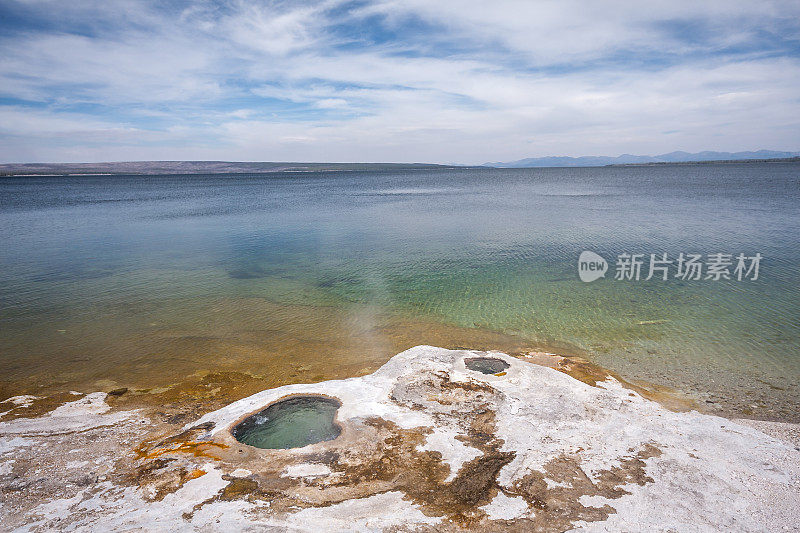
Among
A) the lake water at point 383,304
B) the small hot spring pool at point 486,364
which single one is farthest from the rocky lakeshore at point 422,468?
the lake water at point 383,304

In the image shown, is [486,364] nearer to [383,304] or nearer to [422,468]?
[422,468]

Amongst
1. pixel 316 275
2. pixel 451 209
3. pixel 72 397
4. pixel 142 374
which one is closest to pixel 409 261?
pixel 316 275

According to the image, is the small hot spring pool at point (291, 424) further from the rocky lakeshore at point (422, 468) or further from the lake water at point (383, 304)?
the lake water at point (383, 304)

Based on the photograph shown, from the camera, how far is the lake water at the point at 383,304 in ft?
42.4

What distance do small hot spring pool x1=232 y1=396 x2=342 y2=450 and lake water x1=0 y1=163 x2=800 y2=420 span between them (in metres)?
2.22

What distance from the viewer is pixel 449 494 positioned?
22.9ft

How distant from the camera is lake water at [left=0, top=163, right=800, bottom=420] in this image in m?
12.9

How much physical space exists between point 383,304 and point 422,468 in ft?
36.4

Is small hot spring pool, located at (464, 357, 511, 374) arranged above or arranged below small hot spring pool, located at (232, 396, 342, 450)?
above

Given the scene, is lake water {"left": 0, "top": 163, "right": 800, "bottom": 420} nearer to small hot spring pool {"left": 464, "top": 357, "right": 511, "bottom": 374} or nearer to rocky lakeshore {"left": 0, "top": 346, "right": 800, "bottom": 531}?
small hot spring pool {"left": 464, "top": 357, "right": 511, "bottom": 374}

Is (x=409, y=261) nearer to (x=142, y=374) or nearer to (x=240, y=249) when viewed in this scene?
(x=240, y=249)

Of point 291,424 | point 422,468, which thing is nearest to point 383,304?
point 291,424

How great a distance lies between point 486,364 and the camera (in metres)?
12.2

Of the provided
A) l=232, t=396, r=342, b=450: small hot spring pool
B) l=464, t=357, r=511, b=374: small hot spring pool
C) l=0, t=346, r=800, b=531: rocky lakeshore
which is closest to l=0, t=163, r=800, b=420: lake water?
l=464, t=357, r=511, b=374: small hot spring pool
